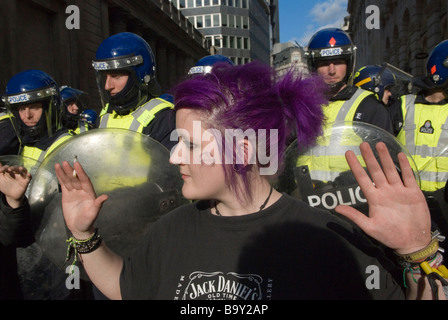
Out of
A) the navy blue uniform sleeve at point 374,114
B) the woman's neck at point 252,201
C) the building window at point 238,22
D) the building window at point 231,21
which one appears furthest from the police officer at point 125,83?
the building window at point 238,22

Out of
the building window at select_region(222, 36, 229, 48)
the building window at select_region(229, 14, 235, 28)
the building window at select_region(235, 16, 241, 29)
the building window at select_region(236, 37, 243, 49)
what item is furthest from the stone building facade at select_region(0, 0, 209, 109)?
the building window at select_region(235, 16, 241, 29)

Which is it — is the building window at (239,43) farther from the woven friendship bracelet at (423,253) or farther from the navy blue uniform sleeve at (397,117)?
the woven friendship bracelet at (423,253)

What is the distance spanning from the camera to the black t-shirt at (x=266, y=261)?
1.19m

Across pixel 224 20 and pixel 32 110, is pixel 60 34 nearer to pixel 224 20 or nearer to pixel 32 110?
pixel 32 110

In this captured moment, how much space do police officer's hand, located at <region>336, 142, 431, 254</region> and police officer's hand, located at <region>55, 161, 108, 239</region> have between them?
86cm

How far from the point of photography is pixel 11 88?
10.0 feet

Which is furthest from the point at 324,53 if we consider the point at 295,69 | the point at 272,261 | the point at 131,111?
the point at 272,261

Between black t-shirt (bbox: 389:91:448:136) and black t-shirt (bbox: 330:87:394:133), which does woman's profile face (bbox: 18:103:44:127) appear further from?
black t-shirt (bbox: 389:91:448:136)

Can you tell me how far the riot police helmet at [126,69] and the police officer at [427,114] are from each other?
6.26ft

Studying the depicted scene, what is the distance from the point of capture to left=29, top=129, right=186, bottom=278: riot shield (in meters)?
1.74

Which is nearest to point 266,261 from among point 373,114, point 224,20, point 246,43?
point 373,114

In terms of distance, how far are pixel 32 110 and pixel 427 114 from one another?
9.45ft

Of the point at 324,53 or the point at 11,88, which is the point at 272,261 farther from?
the point at 11,88

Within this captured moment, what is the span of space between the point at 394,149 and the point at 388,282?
748 mm
